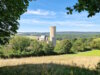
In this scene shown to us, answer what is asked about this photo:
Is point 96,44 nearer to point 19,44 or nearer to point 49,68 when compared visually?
point 19,44

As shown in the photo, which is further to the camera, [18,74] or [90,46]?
[90,46]

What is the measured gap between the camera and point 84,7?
21.8 ft

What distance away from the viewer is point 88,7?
21.0 ft

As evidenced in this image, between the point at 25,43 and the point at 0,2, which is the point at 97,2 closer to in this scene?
the point at 0,2

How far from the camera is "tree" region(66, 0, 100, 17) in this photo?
5.99 m

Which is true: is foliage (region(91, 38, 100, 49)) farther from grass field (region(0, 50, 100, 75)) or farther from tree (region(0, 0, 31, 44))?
grass field (region(0, 50, 100, 75))

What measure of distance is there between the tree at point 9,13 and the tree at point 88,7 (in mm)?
5946

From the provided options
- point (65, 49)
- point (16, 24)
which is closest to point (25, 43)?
point (65, 49)

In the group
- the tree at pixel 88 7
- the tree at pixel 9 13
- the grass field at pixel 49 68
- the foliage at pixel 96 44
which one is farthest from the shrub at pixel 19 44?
the tree at pixel 88 7

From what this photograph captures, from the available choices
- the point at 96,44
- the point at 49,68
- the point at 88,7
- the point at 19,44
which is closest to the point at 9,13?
the point at 49,68

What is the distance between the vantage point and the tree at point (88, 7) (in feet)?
19.6

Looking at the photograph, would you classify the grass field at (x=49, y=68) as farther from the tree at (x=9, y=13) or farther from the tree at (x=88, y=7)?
the tree at (x=9, y=13)

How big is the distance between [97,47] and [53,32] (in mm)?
103376

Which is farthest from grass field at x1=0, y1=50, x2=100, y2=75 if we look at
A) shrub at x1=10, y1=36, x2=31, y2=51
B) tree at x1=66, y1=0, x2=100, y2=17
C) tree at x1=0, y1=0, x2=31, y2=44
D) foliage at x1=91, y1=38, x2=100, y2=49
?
foliage at x1=91, y1=38, x2=100, y2=49
